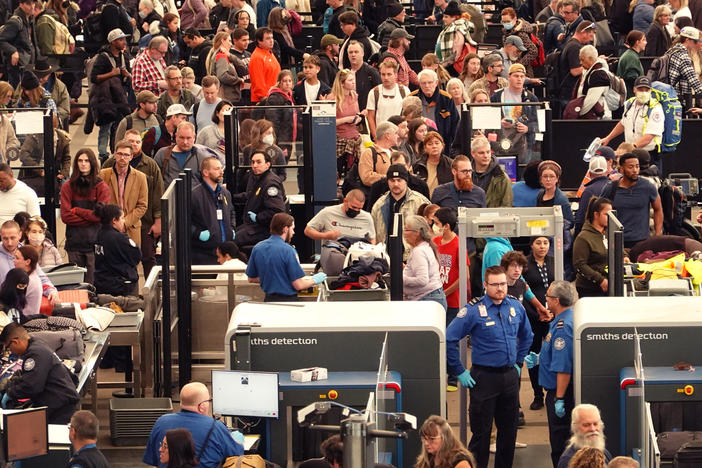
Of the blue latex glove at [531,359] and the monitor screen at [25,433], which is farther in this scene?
the blue latex glove at [531,359]

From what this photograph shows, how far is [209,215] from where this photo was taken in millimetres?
15961

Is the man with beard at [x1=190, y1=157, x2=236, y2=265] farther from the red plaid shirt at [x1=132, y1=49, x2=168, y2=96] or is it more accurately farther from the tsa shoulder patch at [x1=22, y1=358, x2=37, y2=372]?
the red plaid shirt at [x1=132, y1=49, x2=168, y2=96]

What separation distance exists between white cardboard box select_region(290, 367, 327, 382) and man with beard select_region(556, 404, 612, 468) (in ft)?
5.97

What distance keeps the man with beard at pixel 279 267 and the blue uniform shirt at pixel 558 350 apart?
2.30 m

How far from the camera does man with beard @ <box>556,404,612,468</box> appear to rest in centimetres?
1088

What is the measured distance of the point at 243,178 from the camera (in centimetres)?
1797

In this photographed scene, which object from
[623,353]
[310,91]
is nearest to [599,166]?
[310,91]

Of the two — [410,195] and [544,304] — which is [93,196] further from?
[544,304]

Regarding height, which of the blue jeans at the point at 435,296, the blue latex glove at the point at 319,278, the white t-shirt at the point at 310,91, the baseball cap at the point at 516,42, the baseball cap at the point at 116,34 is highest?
the baseball cap at the point at 116,34

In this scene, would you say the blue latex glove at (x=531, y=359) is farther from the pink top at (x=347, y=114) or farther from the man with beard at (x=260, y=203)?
the pink top at (x=347, y=114)

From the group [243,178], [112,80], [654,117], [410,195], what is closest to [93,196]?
[243,178]

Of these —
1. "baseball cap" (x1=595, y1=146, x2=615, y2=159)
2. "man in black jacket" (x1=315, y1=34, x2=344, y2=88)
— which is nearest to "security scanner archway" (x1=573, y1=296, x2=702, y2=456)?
"baseball cap" (x1=595, y1=146, x2=615, y2=159)

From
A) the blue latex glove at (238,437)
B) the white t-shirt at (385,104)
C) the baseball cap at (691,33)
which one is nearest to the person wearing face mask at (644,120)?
the baseball cap at (691,33)

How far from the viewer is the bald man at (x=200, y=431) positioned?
11.1 m
